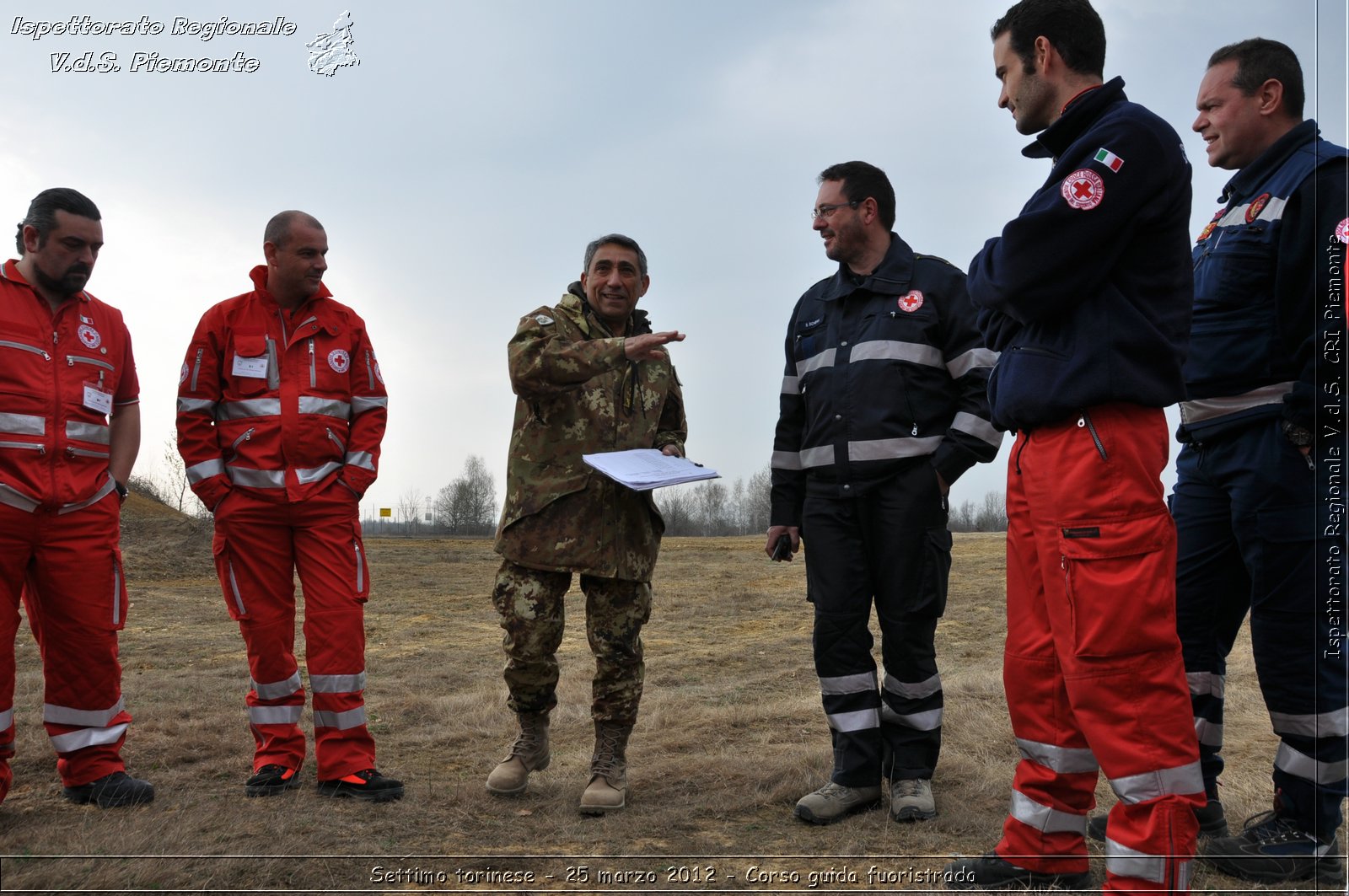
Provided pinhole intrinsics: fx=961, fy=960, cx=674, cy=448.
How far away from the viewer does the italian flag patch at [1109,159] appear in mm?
2787

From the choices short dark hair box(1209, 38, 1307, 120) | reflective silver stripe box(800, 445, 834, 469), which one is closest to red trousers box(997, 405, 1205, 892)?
reflective silver stripe box(800, 445, 834, 469)

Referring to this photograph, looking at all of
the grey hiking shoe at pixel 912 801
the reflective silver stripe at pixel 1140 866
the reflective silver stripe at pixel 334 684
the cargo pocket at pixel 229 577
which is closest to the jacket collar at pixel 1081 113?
the reflective silver stripe at pixel 1140 866

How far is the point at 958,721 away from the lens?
5648 mm

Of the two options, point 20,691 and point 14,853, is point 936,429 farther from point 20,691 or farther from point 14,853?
point 20,691

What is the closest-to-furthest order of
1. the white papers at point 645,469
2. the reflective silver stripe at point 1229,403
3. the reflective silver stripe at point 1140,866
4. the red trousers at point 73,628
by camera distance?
the reflective silver stripe at point 1140,866 < the reflective silver stripe at point 1229,403 < the white papers at point 645,469 < the red trousers at point 73,628

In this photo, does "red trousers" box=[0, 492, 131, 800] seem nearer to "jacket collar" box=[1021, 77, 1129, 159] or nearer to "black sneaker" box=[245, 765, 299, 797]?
"black sneaker" box=[245, 765, 299, 797]

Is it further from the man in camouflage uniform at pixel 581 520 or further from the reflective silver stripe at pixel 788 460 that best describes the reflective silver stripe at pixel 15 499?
the reflective silver stripe at pixel 788 460

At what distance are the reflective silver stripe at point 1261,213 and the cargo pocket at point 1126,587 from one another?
1.54 meters

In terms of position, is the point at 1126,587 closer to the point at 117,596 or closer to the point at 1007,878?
the point at 1007,878

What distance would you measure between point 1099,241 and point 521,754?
10.7 feet

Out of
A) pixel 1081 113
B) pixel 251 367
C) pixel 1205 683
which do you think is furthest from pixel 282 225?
pixel 1205 683

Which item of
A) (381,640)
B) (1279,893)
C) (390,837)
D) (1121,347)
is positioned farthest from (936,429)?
(381,640)

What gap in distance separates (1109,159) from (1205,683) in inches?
86.9

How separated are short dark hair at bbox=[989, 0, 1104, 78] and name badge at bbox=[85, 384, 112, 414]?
4.17 m
